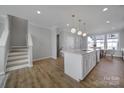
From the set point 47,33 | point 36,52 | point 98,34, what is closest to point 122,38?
point 98,34

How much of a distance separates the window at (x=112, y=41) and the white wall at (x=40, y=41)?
6459 millimetres

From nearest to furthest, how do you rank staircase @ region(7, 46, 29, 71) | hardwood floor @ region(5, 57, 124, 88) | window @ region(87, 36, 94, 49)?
hardwood floor @ region(5, 57, 124, 88) → staircase @ region(7, 46, 29, 71) → window @ region(87, 36, 94, 49)

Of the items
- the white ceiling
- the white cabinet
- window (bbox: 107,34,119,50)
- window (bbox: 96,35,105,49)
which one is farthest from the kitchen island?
window (bbox: 96,35,105,49)

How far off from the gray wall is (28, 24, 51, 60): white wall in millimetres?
797

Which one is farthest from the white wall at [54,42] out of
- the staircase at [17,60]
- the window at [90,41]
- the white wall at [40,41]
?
the window at [90,41]

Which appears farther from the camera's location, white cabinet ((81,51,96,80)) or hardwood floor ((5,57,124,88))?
white cabinet ((81,51,96,80))

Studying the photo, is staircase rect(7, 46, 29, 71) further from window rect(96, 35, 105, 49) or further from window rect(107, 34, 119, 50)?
window rect(107, 34, 119, 50)

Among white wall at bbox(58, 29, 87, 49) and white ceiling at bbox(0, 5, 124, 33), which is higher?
white ceiling at bbox(0, 5, 124, 33)

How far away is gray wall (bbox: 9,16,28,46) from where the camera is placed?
507cm

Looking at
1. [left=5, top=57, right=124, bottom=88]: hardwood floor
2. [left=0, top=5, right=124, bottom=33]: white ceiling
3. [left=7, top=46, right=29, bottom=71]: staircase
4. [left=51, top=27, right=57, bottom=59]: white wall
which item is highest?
[left=0, top=5, right=124, bottom=33]: white ceiling

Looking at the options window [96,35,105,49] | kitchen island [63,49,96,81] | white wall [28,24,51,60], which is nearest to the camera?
kitchen island [63,49,96,81]

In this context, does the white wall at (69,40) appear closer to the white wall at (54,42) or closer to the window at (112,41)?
the white wall at (54,42)

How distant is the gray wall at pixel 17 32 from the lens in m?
5.07
